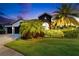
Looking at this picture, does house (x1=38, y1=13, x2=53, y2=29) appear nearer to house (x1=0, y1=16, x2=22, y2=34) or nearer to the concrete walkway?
house (x1=0, y1=16, x2=22, y2=34)

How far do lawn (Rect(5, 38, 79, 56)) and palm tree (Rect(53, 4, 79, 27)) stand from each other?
0.45 feet

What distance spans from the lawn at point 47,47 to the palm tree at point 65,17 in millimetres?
138

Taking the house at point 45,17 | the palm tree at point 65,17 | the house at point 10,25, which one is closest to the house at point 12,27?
the house at point 10,25

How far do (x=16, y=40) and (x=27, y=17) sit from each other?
0.72 feet

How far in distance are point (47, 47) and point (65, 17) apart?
0.30 m

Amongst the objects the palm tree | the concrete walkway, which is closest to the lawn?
the concrete walkway

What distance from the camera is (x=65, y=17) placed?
1.83m

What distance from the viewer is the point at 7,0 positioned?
180 centimetres

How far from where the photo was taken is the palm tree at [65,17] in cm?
181

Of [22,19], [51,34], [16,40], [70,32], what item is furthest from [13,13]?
[70,32]

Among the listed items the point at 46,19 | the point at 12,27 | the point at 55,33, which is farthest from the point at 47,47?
the point at 12,27

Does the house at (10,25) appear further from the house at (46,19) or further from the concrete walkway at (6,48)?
the house at (46,19)

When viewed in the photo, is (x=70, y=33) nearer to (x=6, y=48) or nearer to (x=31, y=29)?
(x=31, y=29)

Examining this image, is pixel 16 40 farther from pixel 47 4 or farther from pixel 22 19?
pixel 47 4
